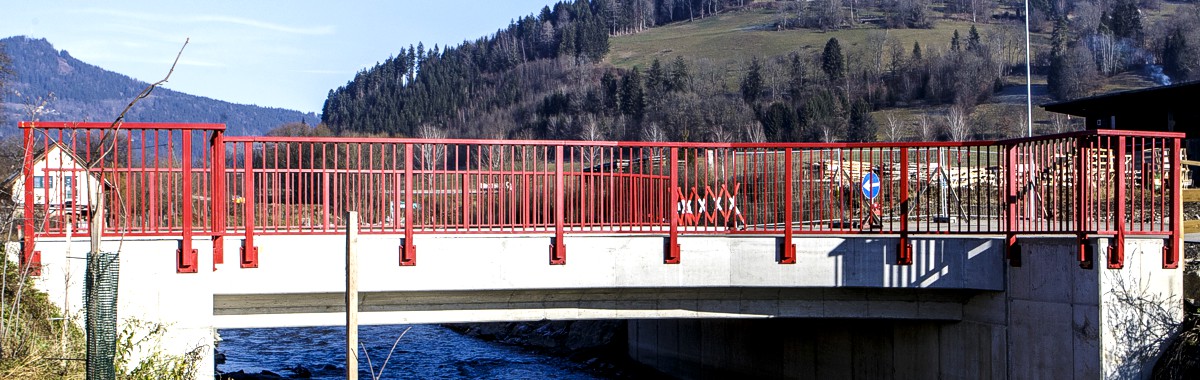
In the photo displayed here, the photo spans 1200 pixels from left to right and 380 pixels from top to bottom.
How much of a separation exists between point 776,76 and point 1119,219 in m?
103

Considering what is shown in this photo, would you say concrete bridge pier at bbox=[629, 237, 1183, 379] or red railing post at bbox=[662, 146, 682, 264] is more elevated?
red railing post at bbox=[662, 146, 682, 264]

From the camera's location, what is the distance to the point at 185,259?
10.6m

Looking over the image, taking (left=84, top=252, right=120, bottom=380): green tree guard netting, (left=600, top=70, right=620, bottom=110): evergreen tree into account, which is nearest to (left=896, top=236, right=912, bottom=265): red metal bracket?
(left=84, top=252, right=120, bottom=380): green tree guard netting

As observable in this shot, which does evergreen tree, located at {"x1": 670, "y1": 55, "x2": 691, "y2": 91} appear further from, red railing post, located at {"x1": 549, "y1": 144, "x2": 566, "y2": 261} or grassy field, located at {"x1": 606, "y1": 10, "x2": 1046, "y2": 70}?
red railing post, located at {"x1": 549, "y1": 144, "x2": 566, "y2": 261}

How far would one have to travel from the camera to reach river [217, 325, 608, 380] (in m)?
21.8

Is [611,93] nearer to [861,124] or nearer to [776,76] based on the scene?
[776,76]

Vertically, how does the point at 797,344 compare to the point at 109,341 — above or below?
below

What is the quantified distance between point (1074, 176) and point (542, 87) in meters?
140

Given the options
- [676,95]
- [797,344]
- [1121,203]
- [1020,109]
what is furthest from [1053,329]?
[676,95]

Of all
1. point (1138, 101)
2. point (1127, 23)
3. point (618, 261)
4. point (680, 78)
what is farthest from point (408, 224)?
point (1127, 23)

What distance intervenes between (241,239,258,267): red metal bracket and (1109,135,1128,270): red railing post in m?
8.86

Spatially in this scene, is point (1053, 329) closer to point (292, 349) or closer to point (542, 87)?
point (292, 349)

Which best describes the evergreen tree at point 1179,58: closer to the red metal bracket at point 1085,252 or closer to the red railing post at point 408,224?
the red metal bracket at point 1085,252

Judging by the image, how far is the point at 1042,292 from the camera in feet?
37.2
